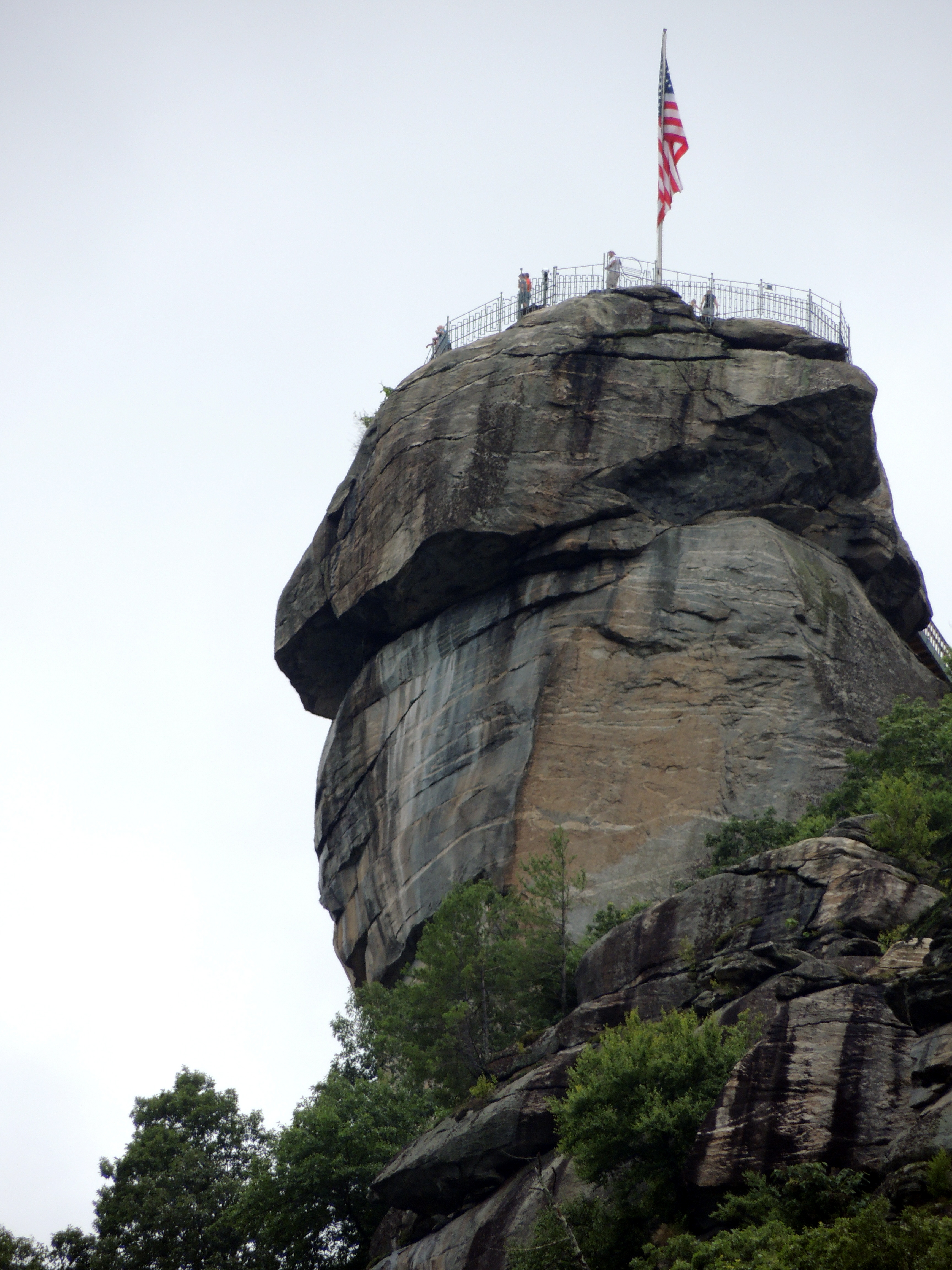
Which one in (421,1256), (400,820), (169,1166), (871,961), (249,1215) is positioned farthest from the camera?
(400,820)

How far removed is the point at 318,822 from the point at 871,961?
29.9 metres

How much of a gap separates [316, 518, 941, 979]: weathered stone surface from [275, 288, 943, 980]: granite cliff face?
86 millimetres

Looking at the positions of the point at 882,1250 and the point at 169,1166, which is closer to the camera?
the point at 882,1250

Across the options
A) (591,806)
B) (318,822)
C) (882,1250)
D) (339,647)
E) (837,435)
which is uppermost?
(837,435)

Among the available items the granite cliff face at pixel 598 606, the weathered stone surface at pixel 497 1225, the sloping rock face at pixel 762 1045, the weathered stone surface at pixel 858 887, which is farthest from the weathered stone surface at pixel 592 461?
the weathered stone surface at pixel 497 1225

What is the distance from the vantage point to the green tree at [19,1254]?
38.8 meters

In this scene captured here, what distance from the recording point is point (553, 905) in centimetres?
3853

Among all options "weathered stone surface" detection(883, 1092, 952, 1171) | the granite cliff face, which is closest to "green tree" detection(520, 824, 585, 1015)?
the granite cliff face

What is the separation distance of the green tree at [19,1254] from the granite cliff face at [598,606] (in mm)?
12960

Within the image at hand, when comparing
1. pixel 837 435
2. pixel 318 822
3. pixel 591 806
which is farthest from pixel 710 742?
pixel 318 822

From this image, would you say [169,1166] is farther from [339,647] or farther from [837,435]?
[837,435]

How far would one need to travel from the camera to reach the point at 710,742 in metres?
44.8

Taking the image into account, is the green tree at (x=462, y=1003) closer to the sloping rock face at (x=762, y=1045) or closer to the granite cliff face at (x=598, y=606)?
the sloping rock face at (x=762, y=1045)

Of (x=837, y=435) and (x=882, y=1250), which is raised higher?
(x=837, y=435)
